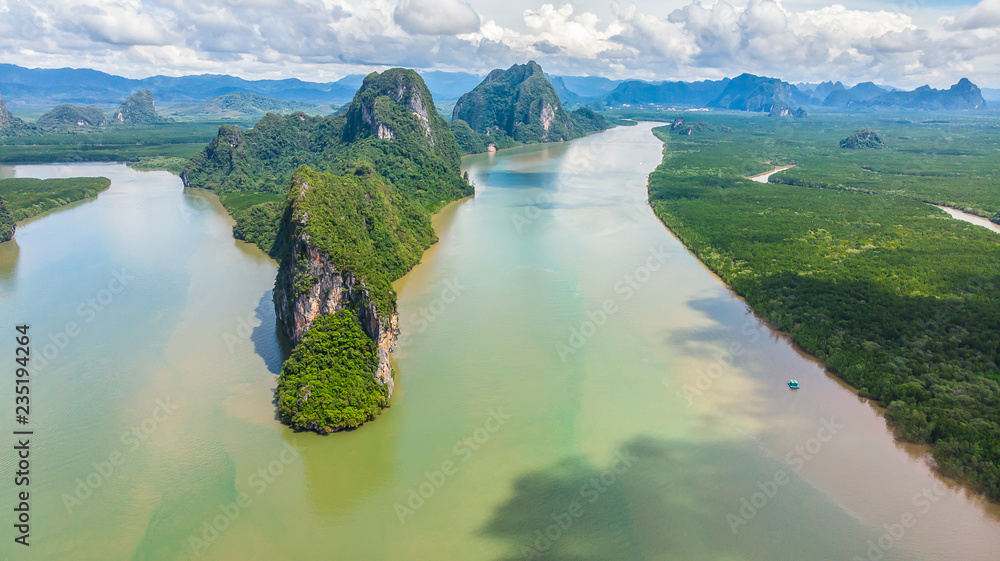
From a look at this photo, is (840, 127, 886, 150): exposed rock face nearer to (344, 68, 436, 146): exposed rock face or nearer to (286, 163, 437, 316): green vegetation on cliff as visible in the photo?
(344, 68, 436, 146): exposed rock face

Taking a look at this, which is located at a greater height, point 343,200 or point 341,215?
point 343,200

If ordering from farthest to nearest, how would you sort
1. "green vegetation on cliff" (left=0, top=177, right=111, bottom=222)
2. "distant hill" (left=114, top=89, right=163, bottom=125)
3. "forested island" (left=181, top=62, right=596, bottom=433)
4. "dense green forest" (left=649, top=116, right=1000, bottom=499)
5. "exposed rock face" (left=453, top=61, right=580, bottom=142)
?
"distant hill" (left=114, top=89, right=163, bottom=125) → "exposed rock face" (left=453, top=61, right=580, bottom=142) → "green vegetation on cliff" (left=0, top=177, right=111, bottom=222) → "forested island" (left=181, top=62, right=596, bottom=433) → "dense green forest" (left=649, top=116, right=1000, bottom=499)

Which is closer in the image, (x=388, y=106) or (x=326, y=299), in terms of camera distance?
(x=326, y=299)

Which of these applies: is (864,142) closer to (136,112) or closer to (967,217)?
(967,217)
